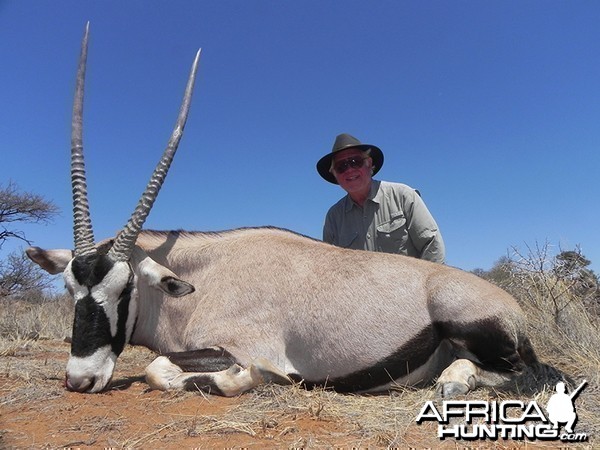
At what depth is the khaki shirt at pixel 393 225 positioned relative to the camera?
5746mm

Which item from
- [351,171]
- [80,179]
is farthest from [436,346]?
[80,179]

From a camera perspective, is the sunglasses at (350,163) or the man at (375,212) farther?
the sunglasses at (350,163)

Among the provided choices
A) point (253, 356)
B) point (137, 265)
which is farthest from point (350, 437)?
point (137, 265)

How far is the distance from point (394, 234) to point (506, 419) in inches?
133

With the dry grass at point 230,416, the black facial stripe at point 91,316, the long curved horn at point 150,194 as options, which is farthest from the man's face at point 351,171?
the black facial stripe at point 91,316

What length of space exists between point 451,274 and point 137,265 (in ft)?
8.09

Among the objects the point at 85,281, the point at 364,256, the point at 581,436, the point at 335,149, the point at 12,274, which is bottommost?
the point at 12,274

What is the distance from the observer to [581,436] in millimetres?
2428

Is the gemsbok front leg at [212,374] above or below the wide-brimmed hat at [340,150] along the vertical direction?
below

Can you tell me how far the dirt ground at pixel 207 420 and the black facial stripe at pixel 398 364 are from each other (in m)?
0.17

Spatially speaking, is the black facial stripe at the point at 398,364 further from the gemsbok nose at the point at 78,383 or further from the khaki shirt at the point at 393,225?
the khaki shirt at the point at 393,225

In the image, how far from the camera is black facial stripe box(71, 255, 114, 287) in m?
3.51

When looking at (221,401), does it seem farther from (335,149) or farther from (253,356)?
(335,149)

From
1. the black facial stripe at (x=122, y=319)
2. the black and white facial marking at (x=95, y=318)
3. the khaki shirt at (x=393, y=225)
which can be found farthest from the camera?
the khaki shirt at (x=393, y=225)
